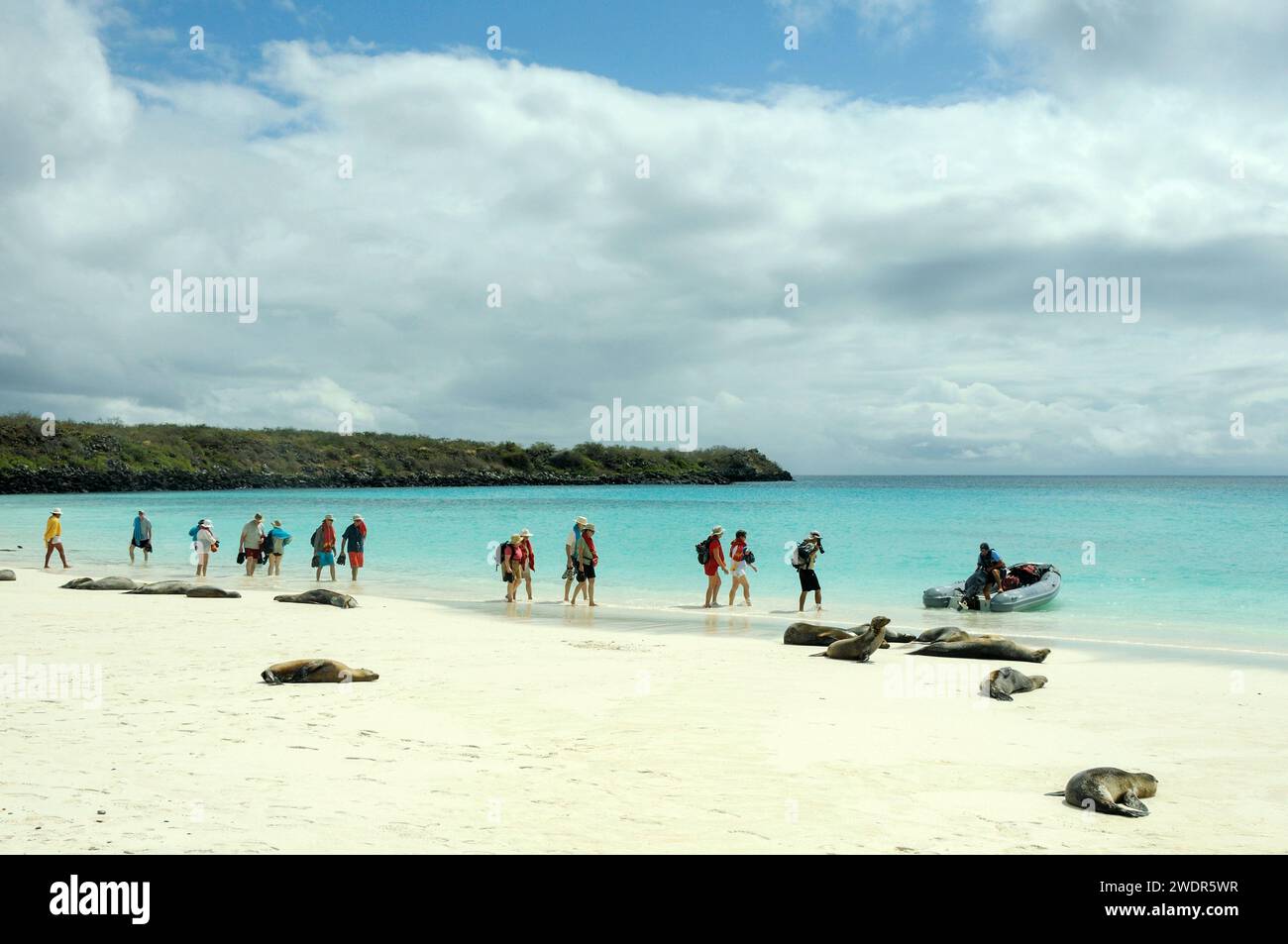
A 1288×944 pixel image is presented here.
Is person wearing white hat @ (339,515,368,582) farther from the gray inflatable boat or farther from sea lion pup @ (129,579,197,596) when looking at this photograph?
the gray inflatable boat

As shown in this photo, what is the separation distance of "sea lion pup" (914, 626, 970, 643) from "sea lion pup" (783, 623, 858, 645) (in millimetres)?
1301

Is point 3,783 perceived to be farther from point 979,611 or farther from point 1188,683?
point 979,611

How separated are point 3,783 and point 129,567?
84.3 ft

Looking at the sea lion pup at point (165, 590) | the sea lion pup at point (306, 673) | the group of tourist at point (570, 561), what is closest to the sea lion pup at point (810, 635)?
the group of tourist at point (570, 561)

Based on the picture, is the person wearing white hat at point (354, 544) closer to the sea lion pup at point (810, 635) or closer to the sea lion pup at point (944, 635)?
the sea lion pup at point (810, 635)

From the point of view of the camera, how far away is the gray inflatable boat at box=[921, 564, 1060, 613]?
68.2 ft

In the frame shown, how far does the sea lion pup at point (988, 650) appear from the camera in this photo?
43.0ft

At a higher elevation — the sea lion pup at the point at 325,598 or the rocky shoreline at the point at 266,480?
the rocky shoreline at the point at 266,480

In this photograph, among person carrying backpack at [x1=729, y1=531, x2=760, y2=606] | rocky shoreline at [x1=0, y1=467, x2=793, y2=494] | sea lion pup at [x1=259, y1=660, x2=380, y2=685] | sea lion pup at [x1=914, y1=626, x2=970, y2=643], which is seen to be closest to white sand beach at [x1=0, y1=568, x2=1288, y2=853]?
sea lion pup at [x1=259, y1=660, x2=380, y2=685]

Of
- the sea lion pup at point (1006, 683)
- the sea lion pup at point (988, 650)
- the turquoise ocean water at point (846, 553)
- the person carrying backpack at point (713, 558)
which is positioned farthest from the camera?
the turquoise ocean water at point (846, 553)

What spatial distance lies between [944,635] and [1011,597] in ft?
24.9

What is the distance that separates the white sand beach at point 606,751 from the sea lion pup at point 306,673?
30cm

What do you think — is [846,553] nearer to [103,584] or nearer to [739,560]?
[739,560]
